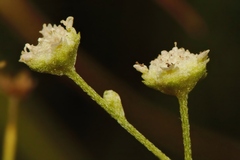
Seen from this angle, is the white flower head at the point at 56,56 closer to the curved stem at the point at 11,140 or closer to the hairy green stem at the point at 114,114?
the hairy green stem at the point at 114,114

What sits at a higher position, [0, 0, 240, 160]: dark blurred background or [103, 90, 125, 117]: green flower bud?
[0, 0, 240, 160]: dark blurred background

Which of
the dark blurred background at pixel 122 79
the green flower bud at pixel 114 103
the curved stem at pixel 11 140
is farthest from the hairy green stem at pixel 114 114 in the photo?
the dark blurred background at pixel 122 79

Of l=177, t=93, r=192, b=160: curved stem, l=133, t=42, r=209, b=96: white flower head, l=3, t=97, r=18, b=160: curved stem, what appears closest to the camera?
l=177, t=93, r=192, b=160: curved stem

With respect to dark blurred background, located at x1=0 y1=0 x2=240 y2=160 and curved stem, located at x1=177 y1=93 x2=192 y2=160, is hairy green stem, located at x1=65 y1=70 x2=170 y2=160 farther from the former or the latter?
dark blurred background, located at x1=0 y1=0 x2=240 y2=160

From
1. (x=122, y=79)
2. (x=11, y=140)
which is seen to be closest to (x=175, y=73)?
(x=11, y=140)

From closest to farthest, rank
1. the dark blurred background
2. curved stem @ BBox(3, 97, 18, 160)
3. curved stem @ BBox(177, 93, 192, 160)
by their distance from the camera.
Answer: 1. curved stem @ BBox(177, 93, 192, 160)
2. curved stem @ BBox(3, 97, 18, 160)
3. the dark blurred background

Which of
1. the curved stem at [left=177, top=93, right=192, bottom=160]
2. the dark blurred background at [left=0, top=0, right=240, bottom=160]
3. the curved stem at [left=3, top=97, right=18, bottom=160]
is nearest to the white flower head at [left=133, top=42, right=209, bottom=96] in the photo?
the curved stem at [left=177, top=93, right=192, bottom=160]

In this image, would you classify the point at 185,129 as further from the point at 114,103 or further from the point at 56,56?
the point at 56,56
